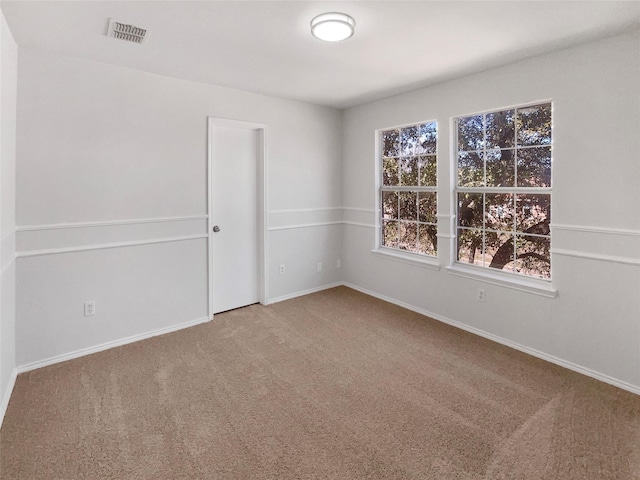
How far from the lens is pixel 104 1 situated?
2014 millimetres

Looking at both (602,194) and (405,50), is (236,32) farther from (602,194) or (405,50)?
(602,194)

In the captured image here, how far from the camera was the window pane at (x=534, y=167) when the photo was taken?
2914 millimetres

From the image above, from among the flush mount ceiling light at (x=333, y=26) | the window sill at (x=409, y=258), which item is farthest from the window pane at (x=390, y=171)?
the flush mount ceiling light at (x=333, y=26)

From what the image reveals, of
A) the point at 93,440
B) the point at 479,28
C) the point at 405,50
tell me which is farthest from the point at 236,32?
the point at 93,440

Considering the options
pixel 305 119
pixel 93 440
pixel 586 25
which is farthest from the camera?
pixel 305 119

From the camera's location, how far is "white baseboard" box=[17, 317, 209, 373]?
275 cm

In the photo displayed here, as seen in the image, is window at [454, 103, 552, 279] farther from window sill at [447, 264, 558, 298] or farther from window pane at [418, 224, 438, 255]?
window pane at [418, 224, 438, 255]

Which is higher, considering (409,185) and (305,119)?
(305,119)

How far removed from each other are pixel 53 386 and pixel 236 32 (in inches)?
107

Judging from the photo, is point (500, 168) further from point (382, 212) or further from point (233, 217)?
point (233, 217)

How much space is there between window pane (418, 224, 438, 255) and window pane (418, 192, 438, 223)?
9 cm

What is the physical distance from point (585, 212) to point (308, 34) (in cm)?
235

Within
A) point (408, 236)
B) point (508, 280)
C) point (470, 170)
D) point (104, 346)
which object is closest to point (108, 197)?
point (104, 346)

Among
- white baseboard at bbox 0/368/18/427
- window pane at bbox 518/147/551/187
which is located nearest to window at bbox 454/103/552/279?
window pane at bbox 518/147/551/187
